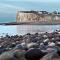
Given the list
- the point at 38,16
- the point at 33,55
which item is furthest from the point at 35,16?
the point at 33,55

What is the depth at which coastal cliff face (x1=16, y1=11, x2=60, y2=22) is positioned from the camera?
61188 mm

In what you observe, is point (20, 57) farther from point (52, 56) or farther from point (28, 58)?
point (52, 56)

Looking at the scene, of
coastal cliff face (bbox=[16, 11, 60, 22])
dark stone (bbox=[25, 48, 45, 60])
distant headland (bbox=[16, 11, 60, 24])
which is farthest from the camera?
distant headland (bbox=[16, 11, 60, 24])

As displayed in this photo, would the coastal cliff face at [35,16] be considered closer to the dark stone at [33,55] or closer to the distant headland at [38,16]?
the distant headland at [38,16]

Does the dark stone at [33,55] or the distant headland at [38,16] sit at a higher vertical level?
the dark stone at [33,55]

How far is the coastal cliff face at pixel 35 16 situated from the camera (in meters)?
61.2

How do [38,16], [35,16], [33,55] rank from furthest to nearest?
[35,16], [38,16], [33,55]

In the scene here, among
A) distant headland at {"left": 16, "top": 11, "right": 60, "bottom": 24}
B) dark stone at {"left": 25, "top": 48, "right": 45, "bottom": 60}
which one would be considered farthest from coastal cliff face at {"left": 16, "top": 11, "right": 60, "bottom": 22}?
dark stone at {"left": 25, "top": 48, "right": 45, "bottom": 60}

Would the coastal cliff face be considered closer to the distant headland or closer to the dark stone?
the distant headland

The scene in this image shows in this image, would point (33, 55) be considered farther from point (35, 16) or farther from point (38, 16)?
point (35, 16)

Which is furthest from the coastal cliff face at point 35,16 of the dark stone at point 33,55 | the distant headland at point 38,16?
the dark stone at point 33,55

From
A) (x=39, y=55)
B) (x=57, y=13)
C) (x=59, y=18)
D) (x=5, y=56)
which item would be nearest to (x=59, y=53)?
(x=39, y=55)

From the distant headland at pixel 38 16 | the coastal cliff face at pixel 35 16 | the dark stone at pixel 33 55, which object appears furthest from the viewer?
the distant headland at pixel 38 16

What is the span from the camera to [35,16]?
64.7m
